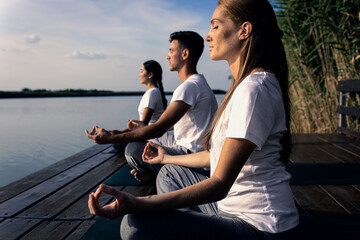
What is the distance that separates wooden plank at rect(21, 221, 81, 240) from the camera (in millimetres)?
1491

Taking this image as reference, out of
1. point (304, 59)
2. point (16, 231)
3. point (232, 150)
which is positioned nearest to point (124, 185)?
point (16, 231)

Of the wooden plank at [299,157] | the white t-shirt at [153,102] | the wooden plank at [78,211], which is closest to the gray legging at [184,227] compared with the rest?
the wooden plank at [78,211]

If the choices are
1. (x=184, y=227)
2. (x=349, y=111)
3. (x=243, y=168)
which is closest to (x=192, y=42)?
(x=243, y=168)

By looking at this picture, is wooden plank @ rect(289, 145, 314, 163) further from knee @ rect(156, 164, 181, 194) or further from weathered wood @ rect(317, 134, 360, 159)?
knee @ rect(156, 164, 181, 194)

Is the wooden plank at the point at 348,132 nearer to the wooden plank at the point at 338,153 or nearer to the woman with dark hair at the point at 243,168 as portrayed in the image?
the wooden plank at the point at 338,153

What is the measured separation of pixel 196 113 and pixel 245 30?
1015 millimetres

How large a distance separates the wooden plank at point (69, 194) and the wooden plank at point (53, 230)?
0.11m

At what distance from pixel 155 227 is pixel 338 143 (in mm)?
3502

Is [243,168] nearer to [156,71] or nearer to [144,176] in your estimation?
[144,176]

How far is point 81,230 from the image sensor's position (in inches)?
60.7

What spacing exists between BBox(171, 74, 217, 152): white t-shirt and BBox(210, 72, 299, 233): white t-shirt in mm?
975

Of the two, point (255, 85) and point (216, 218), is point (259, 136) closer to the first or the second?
point (255, 85)

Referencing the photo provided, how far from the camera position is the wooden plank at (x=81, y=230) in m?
1.47

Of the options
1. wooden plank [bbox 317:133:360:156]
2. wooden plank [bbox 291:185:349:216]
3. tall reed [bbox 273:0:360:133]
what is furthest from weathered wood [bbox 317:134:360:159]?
wooden plank [bbox 291:185:349:216]
